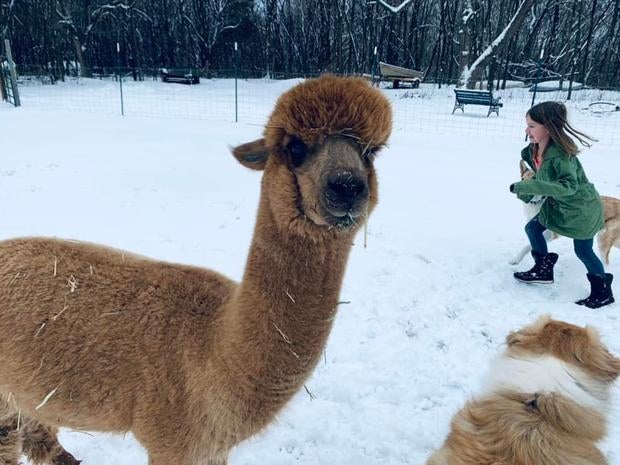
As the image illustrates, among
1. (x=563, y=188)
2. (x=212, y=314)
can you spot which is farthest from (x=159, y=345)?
(x=563, y=188)

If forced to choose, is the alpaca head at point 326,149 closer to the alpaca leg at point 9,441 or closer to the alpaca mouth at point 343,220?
the alpaca mouth at point 343,220

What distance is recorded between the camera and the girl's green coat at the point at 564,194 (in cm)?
399

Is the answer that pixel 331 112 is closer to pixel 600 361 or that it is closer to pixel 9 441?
pixel 600 361

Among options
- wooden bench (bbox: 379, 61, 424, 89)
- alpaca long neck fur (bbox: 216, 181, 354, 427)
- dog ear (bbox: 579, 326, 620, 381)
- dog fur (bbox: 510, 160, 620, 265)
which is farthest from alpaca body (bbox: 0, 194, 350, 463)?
wooden bench (bbox: 379, 61, 424, 89)

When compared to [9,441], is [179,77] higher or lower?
higher

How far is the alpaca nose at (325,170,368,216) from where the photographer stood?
150 centimetres

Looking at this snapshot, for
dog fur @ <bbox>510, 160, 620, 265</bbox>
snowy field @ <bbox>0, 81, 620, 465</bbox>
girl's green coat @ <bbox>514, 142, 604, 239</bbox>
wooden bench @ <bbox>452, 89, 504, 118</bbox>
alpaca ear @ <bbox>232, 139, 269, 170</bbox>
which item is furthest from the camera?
wooden bench @ <bbox>452, 89, 504, 118</bbox>

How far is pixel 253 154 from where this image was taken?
1853 millimetres

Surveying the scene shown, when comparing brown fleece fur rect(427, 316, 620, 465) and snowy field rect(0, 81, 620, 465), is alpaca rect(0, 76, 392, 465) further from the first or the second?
brown fleece fur rect(427, 316, 620, 465)

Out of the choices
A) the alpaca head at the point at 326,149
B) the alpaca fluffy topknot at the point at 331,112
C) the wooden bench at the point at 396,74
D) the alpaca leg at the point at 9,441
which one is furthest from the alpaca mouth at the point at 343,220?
the wooden bench at the point at 396,74

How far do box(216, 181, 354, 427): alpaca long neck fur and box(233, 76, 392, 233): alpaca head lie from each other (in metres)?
0.12

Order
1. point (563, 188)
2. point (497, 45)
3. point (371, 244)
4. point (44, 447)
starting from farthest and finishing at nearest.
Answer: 1. point (497, 45)
2. point (371, 244)
3. point (563, 188)
4. point (44, 447)

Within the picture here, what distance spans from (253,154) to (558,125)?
3.18 metres

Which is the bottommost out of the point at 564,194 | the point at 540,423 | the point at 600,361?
the point at 540,423
